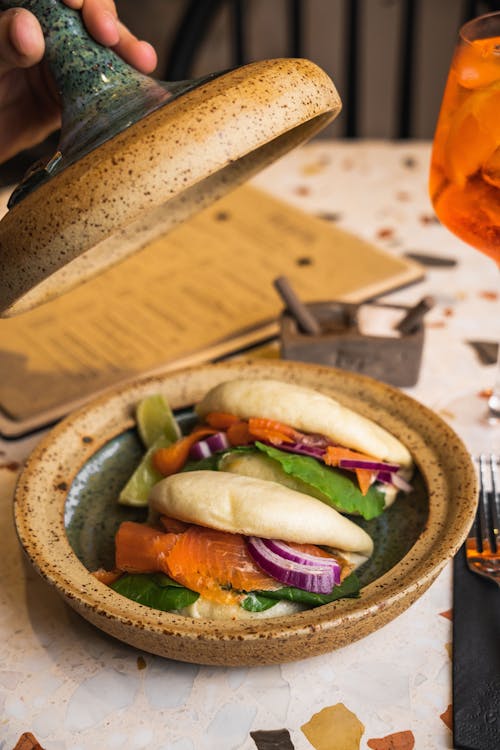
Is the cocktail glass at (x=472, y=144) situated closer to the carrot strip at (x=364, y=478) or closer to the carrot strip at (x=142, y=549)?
the carrot strip at (x=364, y=478)

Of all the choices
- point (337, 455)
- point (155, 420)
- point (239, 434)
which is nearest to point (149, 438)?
point (155, 420)

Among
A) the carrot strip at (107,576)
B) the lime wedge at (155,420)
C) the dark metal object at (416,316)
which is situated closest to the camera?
the carrot strip at (107,576)

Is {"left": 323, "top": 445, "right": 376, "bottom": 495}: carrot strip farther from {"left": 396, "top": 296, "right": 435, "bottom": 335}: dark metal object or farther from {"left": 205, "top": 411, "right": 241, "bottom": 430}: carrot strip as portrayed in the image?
{"left": 396, "top": 296, "right": 435, "bottom": 335}: dark metal object

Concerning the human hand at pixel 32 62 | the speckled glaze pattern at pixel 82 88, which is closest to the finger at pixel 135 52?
the human hand at pixel 32 62

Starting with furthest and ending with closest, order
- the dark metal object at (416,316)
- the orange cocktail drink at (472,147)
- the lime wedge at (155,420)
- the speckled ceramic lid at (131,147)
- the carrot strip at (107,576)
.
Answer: the dark metal object at (416,316) < the lime wedge at (155,420) < the orange cocktail drink at (472,147) < the carrot strip at (107,576) < the speckled ceramic lid at (131,147)

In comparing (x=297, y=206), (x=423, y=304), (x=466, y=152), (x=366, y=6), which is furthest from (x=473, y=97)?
(x=366, y=6)

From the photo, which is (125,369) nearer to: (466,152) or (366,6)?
(466,152)
